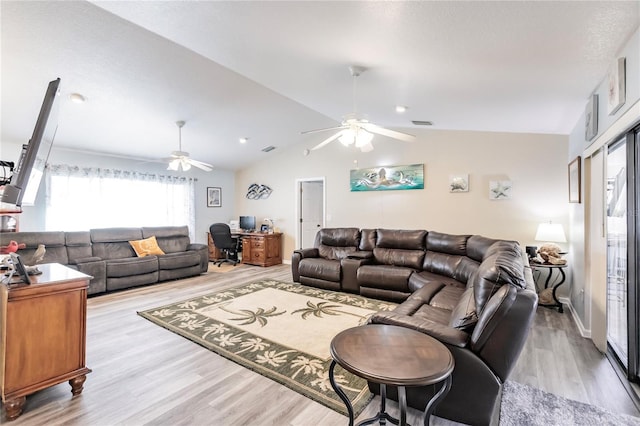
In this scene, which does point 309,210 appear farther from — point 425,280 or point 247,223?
point 425,280

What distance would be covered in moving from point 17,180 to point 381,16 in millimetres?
2516

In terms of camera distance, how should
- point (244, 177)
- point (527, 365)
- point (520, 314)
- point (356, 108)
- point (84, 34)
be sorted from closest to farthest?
point (520, 314) → point (527, 365) → point (84, 34) → point (356, 108) → point (244, 177)

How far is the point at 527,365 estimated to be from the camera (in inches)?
98.3

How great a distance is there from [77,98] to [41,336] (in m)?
3.15

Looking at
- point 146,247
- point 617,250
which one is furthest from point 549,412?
point 146,247

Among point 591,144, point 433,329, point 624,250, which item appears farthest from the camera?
point 591,144

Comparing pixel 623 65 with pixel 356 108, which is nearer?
pixel 623 65

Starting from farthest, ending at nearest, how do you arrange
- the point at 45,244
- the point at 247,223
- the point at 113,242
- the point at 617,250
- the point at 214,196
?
1. the point at 214,196
2. the point at 247,223
3. the point at 113,242
4. the point at 45,244
5. the point at 617,250

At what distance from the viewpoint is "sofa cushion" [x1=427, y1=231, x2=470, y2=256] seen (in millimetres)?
4238

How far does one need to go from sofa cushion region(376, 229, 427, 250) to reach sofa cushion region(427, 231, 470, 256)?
14 centimetres

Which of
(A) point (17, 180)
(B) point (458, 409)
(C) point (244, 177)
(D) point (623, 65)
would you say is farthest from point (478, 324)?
(C) point (244, 177)

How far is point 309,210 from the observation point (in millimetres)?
6969

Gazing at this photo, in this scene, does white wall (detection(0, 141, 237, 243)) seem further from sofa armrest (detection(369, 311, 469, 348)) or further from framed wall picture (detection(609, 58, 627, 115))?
framed wall picture (detection(609, 58, 627, 115))

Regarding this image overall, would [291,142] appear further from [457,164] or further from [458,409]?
[458,409]
